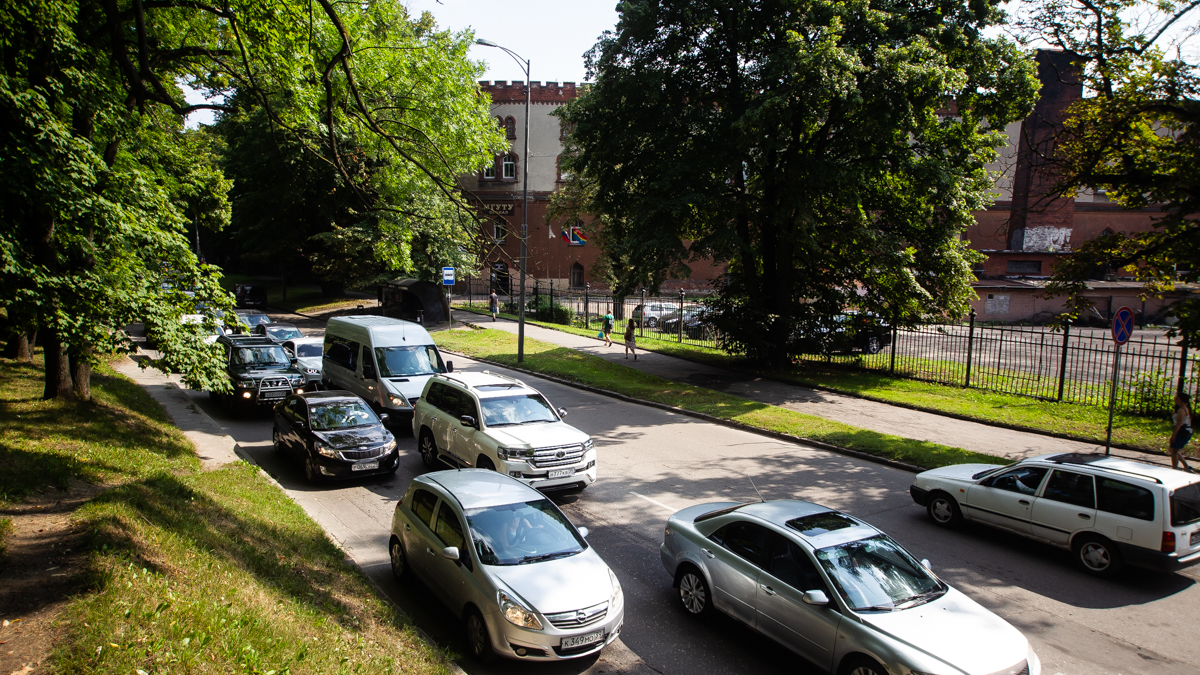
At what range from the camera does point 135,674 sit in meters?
4.27

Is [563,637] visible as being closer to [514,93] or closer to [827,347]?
[827,347]

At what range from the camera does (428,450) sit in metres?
12.9

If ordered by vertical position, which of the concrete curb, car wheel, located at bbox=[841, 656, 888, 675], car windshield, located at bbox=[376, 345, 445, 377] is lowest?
the concrete curb

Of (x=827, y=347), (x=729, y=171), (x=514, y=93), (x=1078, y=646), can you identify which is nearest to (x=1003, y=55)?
(x=729, y=171)

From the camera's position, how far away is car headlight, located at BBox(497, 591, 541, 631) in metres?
6.07

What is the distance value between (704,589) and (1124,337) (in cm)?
1033

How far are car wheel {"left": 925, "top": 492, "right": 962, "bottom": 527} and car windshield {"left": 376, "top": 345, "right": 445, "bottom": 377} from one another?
36.4 feet

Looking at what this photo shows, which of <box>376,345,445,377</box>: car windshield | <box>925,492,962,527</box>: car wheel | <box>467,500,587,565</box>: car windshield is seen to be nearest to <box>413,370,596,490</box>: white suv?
<box>376,345,445,377</box>: car windshield

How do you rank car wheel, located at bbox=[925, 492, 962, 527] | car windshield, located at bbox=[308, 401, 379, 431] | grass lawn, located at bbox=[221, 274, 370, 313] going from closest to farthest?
car wheel, located at bbox=[925, 492, 962, 527] → car windshield, located at bbox=[308, 401, 379, 431] → grass lawn, located at bbox=[221, 274, 370, 313]

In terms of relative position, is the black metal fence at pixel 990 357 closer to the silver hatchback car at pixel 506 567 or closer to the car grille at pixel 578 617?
the silver hatchback car at pixel 506 567

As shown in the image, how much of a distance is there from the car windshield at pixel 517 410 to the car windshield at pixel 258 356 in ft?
30.7

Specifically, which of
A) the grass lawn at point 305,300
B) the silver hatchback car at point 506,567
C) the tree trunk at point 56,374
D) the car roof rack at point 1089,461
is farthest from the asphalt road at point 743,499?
the grass lawn at point 305,300

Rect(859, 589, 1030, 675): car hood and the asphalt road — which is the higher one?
Rect(859, 589, 1030, 675): car hood

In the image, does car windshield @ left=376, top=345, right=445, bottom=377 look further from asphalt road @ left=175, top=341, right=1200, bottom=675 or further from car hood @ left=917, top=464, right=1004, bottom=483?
car hood @ left=917, top=464, right=1004, bottom=483
